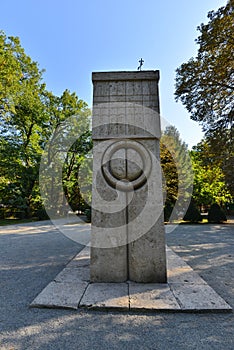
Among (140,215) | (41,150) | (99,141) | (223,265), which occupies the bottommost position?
(223,265)

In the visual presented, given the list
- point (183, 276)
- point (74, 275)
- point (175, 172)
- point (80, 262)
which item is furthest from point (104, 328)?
point (175, 172)

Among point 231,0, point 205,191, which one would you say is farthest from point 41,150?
point 231,0

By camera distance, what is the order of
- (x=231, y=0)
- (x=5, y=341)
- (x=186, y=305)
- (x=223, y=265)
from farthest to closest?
(x=231, y=0) < (x=223, y=265) < (x=186, y=305) < (x=5, y=341)

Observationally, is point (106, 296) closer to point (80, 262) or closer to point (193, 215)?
point (80, 262)

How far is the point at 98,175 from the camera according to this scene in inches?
123

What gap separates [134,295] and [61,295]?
0.86 m

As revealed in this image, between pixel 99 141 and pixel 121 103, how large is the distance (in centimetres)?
69

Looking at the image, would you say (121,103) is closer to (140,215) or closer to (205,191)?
(140,215)

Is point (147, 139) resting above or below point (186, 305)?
above

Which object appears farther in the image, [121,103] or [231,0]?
[231,0]

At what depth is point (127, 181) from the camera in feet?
10.4

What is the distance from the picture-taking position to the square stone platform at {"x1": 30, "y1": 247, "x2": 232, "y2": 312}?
219 cm

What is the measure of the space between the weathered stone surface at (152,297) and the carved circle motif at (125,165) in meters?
1.31

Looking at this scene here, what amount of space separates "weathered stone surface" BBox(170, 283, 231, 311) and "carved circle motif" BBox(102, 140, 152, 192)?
1442 mm
